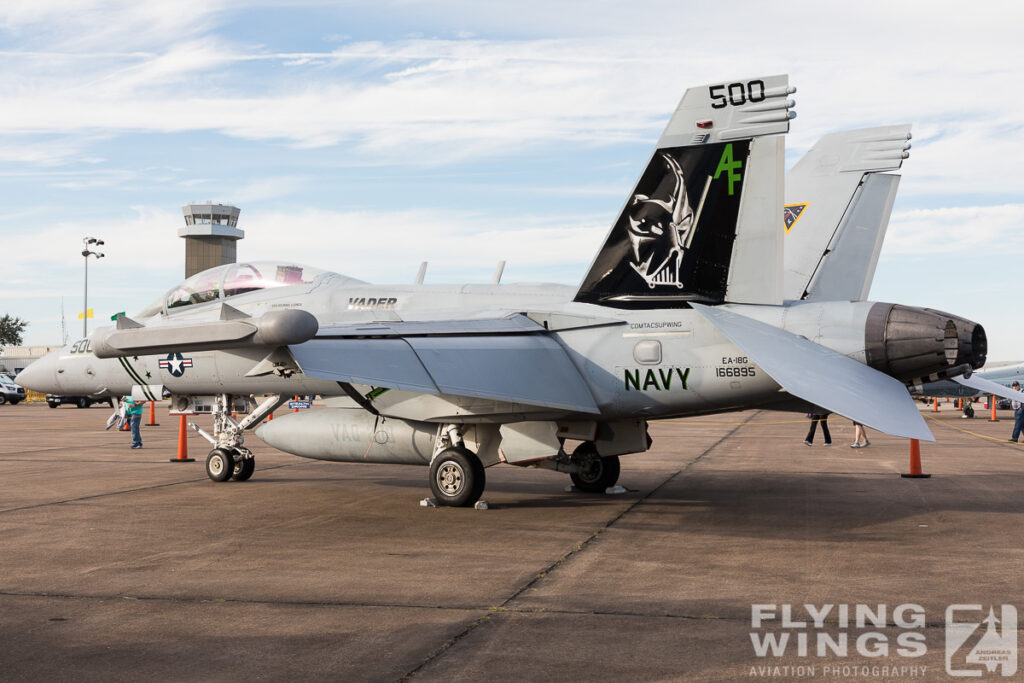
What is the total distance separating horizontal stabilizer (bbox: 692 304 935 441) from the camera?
8148mm

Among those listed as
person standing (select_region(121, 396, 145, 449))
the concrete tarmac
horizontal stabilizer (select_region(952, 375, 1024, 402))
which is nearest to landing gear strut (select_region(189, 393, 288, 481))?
the concrete tarmac

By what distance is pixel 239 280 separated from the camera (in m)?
14.4

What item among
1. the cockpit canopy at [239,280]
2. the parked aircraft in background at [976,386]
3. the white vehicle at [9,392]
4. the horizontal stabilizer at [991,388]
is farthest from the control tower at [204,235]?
the horizontal stabilizer at [991,388]

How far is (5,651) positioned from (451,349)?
596 centimetres

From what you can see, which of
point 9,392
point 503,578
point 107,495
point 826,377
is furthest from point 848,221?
point 9,392

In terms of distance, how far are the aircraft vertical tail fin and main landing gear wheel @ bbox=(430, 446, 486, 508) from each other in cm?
565

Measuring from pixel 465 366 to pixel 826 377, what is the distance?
156 inches

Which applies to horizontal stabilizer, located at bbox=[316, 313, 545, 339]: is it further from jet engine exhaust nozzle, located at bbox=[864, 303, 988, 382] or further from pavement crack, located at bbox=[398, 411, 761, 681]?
jet engine exhaust nozzle, located at bbox=[864, 303, 988, 382]

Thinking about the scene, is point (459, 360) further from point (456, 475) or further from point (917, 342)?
point (917, 342)

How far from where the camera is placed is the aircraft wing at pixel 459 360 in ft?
33.2

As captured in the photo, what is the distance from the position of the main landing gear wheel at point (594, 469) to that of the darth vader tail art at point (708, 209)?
10.8 ft

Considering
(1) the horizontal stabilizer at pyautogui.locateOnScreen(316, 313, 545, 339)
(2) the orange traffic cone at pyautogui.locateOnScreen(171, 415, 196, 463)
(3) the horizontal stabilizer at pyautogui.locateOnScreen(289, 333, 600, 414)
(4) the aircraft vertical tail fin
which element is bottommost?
(2) the orange traffic cone at pyautogui.locateOnScreen(171, 415, 196, 463)

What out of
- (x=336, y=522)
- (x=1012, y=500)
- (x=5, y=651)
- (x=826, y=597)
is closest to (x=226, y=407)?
(x=336, y=522)

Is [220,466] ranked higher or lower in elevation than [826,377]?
lower
